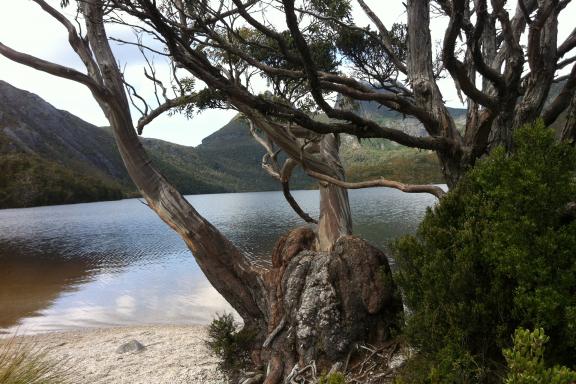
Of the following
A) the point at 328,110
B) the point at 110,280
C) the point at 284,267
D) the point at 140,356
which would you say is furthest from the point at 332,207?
the point at 110,280

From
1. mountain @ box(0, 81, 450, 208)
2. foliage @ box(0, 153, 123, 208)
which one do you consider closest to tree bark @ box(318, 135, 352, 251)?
mountain @ box(0, 81, 450, 208)

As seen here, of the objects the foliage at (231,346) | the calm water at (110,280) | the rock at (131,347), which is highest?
the foliage at (231,346)

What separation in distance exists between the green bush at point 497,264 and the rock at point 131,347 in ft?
27.4

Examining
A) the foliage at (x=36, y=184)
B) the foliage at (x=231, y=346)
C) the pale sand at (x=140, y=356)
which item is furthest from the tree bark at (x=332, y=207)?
the foliage at (x=36, y=184)

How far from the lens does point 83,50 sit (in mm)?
6820

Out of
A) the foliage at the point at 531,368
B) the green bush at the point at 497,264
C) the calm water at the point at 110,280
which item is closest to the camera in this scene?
the foliage at the point at 531,368

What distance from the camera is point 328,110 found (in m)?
3.76

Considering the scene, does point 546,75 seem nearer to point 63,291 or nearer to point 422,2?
point 422,2

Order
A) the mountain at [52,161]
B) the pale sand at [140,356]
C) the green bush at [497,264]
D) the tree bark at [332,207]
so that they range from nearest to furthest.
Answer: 1. the green bush at [497,264]
2. the pale sand at [140,356]
3. the tree bark at [332,207]
4. the mountain at [52,161]

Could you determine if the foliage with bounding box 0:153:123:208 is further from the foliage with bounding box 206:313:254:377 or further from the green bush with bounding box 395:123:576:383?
A: the green bush with bounding box 395:123:576:383

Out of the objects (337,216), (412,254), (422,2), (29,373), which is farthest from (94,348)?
(422,2)

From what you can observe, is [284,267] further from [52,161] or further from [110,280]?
[52,161]

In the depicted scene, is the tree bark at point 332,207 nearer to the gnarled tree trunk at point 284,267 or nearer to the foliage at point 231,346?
the gnarled tree trunk at point 284,267

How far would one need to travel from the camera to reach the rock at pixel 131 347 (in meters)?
10.2
